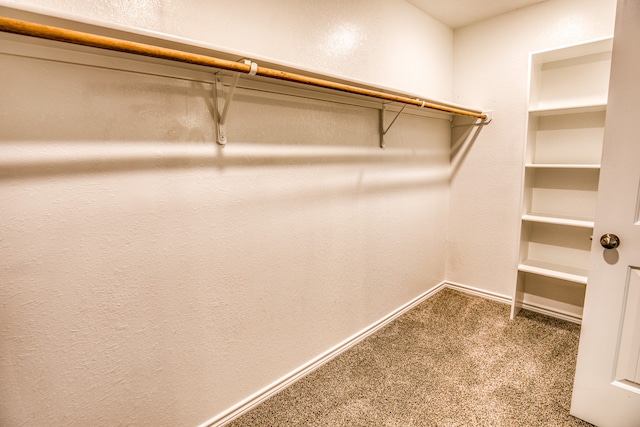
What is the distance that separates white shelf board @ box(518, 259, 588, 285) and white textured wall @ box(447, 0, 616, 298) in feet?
0.36

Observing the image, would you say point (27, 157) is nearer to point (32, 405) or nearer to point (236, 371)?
point (32, 405)

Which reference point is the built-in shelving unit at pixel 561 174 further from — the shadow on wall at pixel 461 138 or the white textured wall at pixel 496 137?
the shadow on wall at pixel 461 138

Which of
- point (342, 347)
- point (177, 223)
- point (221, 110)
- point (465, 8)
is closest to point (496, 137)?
point (465, 8)

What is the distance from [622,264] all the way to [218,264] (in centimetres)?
171

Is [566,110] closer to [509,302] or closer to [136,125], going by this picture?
[509,302]

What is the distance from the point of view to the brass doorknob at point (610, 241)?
132cm

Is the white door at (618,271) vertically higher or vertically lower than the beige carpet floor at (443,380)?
higher

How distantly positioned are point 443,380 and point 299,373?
2.61 feet

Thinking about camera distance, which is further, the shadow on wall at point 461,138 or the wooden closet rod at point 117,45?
the shadow on wall at point 461,138

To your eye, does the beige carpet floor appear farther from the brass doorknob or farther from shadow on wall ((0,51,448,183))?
shadow on wall ((0,51,448,183))

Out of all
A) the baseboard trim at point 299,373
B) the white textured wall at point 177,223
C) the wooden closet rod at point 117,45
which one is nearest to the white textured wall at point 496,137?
the baseboard trim at point 299,373

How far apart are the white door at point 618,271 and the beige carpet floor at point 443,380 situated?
0.18 metres

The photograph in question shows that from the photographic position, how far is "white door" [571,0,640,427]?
1.24 metres

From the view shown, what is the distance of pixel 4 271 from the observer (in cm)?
94
